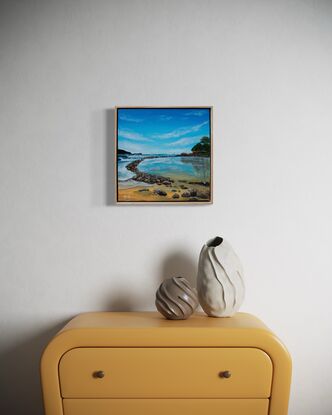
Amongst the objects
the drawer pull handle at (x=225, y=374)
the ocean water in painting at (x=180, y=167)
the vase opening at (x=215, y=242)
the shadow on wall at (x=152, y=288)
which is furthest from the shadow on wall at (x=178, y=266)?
the drawer pull handle at (x=225, y=374)

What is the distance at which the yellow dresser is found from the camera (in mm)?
1794

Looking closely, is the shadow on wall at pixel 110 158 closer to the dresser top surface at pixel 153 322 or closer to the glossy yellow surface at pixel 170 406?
the dresser top surface at pixel 153 322

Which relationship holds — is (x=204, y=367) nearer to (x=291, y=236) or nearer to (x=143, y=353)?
(x=143, y=353)

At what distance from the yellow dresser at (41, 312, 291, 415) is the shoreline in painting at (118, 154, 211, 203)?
2.16 feet

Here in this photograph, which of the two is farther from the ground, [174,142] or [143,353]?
[174,142]

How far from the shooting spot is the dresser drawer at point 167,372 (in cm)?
180

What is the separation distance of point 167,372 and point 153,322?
217mm

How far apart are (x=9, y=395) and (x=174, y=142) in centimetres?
154

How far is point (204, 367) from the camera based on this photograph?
180cm

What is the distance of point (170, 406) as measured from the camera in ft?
5.95

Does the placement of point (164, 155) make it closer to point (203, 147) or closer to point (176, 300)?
point (203, 147)

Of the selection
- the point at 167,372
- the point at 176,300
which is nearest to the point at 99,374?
the point at 167,372

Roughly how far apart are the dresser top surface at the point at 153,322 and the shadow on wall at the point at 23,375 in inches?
11.5

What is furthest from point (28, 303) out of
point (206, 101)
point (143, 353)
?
point (206, 101)
